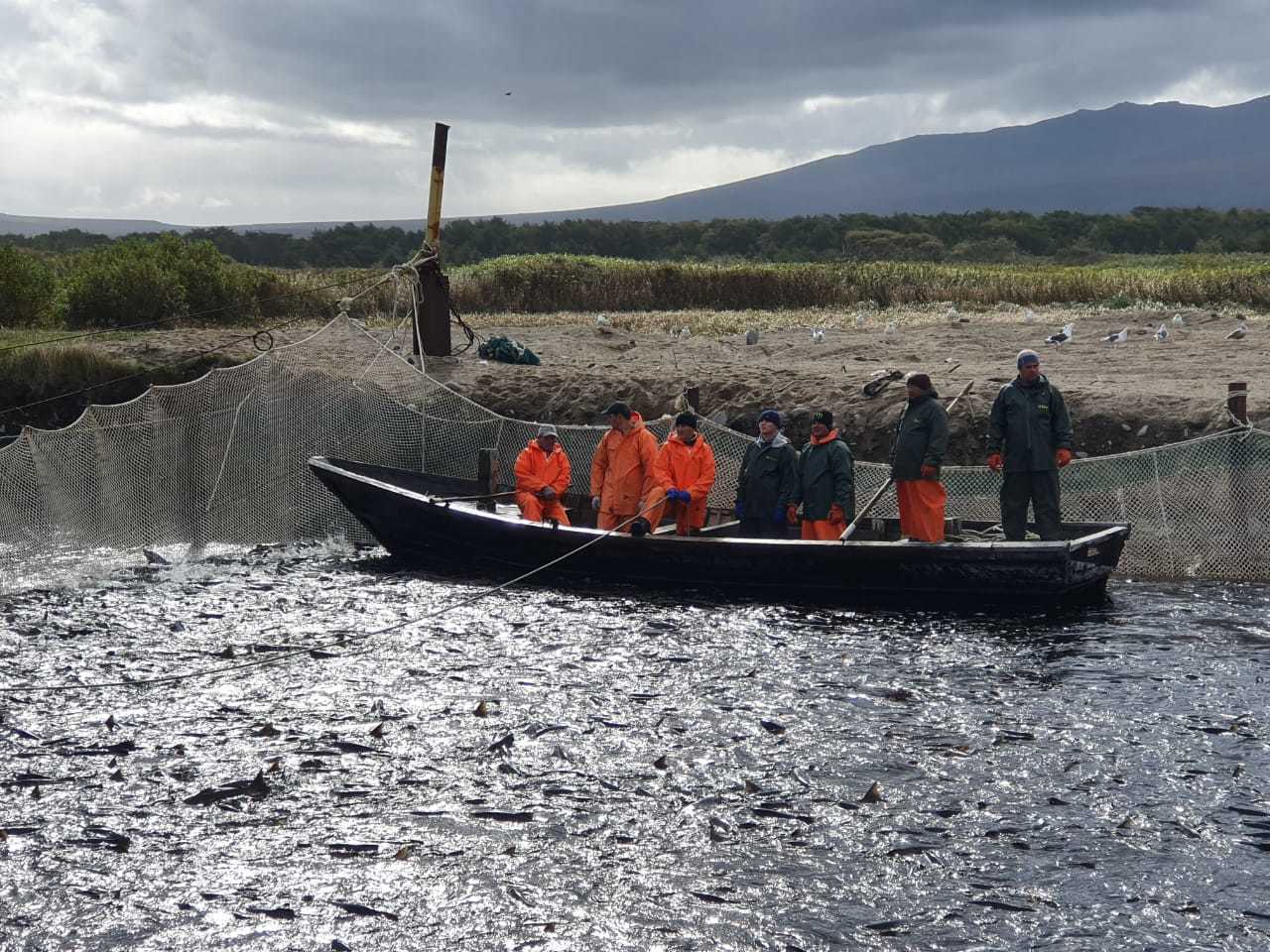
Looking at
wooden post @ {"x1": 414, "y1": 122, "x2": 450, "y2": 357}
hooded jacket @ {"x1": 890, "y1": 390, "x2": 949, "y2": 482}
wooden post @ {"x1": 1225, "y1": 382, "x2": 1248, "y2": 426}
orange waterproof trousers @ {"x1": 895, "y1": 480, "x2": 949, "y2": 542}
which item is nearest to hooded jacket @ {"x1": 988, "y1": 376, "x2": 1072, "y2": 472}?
hooded jacket @ {"x1": 890, "y1": 390, "x2": 949, "y2": 482}

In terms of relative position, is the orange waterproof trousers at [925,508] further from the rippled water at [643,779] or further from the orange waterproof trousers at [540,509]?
the orange waterproof trousers at [540,509]

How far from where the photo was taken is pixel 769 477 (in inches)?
578

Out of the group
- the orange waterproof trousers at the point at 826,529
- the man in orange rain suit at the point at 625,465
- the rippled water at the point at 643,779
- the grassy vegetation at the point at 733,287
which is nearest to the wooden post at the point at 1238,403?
the rippled water at the point at 643,779

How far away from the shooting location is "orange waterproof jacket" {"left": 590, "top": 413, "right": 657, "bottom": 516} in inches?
597

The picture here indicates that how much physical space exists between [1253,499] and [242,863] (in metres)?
10.8

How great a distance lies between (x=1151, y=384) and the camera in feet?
64.7

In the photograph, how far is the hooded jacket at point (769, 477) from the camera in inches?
572

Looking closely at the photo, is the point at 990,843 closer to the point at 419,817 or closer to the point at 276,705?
the point at 419,817

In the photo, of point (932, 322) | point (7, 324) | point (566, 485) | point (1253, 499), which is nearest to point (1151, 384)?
point (1253, 499)

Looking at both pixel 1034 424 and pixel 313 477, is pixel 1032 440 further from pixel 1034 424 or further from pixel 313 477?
pixel 313 477

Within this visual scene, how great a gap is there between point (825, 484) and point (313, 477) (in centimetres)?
663

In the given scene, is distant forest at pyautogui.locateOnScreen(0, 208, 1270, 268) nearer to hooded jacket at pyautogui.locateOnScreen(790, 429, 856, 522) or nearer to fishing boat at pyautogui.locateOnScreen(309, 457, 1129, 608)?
fishing boat at pyautogui.locateOnScreen(309, 457, 1129, 608)

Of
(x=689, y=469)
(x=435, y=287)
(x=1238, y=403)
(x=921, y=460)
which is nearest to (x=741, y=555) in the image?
(x=689, y=469)

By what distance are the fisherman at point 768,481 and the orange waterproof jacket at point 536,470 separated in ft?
7.15
